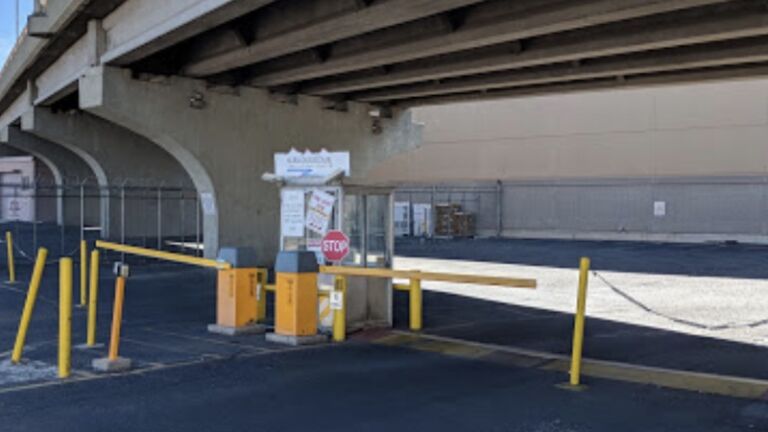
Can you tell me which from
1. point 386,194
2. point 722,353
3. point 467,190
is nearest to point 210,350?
point 386,194

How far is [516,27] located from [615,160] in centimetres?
2652

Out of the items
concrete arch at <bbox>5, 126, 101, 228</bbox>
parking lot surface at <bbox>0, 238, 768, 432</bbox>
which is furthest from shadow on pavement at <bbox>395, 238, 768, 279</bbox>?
concrete arch at <bbox>5, 126, 101, 228</bbox>

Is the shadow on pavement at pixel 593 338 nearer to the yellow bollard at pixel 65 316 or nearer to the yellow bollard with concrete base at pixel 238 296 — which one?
the yellow bollard with concrete base at pixel 238 296

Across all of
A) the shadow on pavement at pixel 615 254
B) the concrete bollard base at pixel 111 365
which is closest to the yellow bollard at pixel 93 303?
the concrete bollard base at pixel 111 365

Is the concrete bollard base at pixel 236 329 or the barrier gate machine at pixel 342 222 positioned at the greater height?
the barrier gate machine at pixel 342 222

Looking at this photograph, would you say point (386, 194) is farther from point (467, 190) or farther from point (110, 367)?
point (467, 190)

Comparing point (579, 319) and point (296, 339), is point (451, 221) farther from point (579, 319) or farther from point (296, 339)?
point (579, 319)

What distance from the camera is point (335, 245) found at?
11.3 metres

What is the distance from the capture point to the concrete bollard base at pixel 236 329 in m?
11.2

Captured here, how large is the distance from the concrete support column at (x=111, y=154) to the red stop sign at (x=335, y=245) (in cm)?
2275

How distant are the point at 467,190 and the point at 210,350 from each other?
34.0 metres

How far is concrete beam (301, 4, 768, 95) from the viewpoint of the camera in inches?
508

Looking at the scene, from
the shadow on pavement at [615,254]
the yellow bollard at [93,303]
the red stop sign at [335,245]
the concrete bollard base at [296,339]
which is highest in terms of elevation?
the red stop sign at [335,245]

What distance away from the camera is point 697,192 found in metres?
36.4
